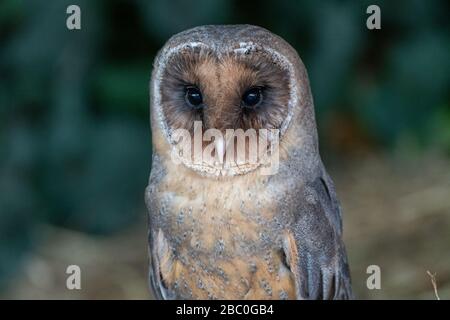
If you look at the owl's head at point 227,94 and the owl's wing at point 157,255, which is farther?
the owl's wing at point 157,255

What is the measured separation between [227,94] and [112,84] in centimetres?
159

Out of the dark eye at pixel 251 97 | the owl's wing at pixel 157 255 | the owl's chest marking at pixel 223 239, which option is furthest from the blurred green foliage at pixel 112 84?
the dark eye at pixel 251 97

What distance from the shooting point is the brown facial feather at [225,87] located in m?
1.94

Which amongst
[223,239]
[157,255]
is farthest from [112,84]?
[223,239]

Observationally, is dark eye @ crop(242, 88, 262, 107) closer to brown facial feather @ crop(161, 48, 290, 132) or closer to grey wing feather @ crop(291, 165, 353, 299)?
brown facial feather @ crop(161, 48, 290, 132)

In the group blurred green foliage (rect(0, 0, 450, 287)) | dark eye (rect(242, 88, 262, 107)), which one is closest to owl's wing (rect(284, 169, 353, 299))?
dark eye (rect(242, 88, 262, 107))

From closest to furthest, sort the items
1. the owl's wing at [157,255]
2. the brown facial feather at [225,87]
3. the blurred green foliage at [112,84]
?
the brown facial feather at [225,87] → the owl's wing at [157,255] → the blurred green foliage at [112,84]

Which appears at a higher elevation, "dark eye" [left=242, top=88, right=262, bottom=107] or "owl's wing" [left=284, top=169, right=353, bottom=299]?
"dark eye" [left=242, top=88, right=262, bottom=107]

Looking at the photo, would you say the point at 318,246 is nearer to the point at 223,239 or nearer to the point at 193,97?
the point at 223,239

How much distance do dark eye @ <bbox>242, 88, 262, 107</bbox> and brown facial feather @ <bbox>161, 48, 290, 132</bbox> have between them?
0.01 metres

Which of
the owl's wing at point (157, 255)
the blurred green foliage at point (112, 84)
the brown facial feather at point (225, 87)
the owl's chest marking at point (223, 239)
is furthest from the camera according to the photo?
the blurred green foliage at point (112, 84)

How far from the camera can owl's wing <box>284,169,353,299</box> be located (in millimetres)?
2197

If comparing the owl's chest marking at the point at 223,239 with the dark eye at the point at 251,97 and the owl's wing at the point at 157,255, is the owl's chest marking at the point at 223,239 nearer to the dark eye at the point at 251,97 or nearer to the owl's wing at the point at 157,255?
the owl's wing at the point at 157,255

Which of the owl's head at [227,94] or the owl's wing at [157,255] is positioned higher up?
the owl's head at [227,94]
